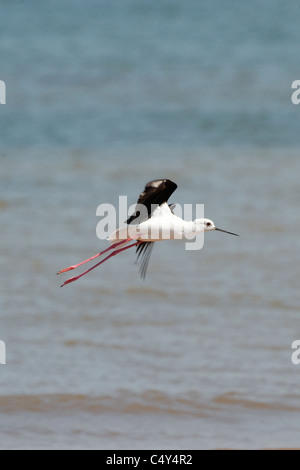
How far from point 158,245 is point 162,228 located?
4.12 metres

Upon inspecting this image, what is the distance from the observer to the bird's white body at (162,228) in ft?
17.3

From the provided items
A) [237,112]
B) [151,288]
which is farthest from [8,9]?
[151,288]

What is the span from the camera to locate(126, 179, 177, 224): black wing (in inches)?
206

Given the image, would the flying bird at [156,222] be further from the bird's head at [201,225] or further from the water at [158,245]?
the water at [158,245]

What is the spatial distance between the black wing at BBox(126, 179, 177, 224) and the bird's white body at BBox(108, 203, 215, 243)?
0.12 ft

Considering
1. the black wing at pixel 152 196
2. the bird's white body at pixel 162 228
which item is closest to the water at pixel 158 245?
Answer: the bird's white body at pixel 162 228

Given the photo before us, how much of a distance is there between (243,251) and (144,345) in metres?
2.42

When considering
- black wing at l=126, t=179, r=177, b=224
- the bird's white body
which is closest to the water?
the bird's white body

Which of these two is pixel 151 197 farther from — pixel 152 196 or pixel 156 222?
pixel 156 222

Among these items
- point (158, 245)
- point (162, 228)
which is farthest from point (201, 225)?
point (158, 245)

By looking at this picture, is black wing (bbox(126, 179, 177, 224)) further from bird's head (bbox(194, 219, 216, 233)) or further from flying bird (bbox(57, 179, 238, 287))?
bird's head (bbox(194, 219, 216, 233))

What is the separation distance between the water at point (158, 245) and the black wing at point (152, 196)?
1.41m

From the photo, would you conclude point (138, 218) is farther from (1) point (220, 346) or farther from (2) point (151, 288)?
(2) point (151, 288)

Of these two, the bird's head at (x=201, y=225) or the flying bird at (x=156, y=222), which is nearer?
the flying bird at (x=156, y=222)
